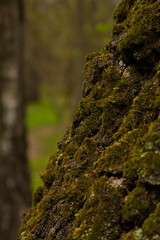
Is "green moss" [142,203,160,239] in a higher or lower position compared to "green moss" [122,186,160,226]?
lower

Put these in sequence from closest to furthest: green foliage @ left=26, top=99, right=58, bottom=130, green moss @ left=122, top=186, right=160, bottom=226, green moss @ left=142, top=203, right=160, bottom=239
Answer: green moss @ left=142, top=203, right=160, bottom=239 → green moss @ left=122, top=186, right=160, bottom=226 → green foliage @ left=26, top=99, right=58, bottom=130

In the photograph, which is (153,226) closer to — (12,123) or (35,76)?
(12,123)

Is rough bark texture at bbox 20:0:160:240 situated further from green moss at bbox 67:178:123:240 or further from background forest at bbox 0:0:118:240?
background forest at bbox 0:0:118:240

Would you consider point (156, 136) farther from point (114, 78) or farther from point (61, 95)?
point (61, 95)

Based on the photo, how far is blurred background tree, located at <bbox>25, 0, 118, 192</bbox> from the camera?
19.8 meters

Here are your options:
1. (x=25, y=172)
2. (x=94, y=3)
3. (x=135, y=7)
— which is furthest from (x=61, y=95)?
(x=135, y=7)

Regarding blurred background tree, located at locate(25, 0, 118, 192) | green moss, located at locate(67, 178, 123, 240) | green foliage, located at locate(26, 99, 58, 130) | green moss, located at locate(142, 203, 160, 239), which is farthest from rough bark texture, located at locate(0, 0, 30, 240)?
green foliage, located at locate(26, 99, 58, 130)

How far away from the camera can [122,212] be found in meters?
2.63

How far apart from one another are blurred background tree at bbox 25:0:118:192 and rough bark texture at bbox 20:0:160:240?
11.3 metres

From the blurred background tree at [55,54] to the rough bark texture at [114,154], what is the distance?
37.0ft

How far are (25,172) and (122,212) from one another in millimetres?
7681

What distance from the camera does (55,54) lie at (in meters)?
37.5

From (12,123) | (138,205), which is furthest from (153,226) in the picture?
(12,123)

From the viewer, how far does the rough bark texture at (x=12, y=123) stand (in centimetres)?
956
